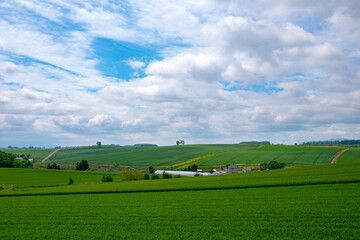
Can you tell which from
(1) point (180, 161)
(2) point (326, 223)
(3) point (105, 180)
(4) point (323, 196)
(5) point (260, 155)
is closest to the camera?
(2) point (326, 223)

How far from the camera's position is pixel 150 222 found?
57.9 feet

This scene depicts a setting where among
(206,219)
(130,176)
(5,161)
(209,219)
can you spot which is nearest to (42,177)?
(130,176)

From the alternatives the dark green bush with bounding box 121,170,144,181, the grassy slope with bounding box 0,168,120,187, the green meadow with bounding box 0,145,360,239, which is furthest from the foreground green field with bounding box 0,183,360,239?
the dark green bush with bounding box 121,170,144,181

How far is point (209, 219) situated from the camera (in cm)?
1734

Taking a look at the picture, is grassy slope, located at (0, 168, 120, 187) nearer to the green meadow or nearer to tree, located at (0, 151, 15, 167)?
tree, located at (0, 151, 15, 167)

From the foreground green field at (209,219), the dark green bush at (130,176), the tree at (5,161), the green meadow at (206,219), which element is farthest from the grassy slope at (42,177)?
the foreground green field at (209,219)

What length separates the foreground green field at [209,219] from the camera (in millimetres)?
14133

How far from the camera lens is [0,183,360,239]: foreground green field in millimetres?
14133

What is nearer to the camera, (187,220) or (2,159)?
(187,220)

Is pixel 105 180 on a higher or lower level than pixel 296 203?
lower

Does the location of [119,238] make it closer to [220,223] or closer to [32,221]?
[220,223]

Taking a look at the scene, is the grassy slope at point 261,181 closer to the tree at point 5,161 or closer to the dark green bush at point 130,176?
the dark green bush at point 130,176

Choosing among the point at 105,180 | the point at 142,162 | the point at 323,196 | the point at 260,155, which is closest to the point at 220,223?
the point at 323,196

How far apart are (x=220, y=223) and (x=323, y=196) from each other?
36.5ft
